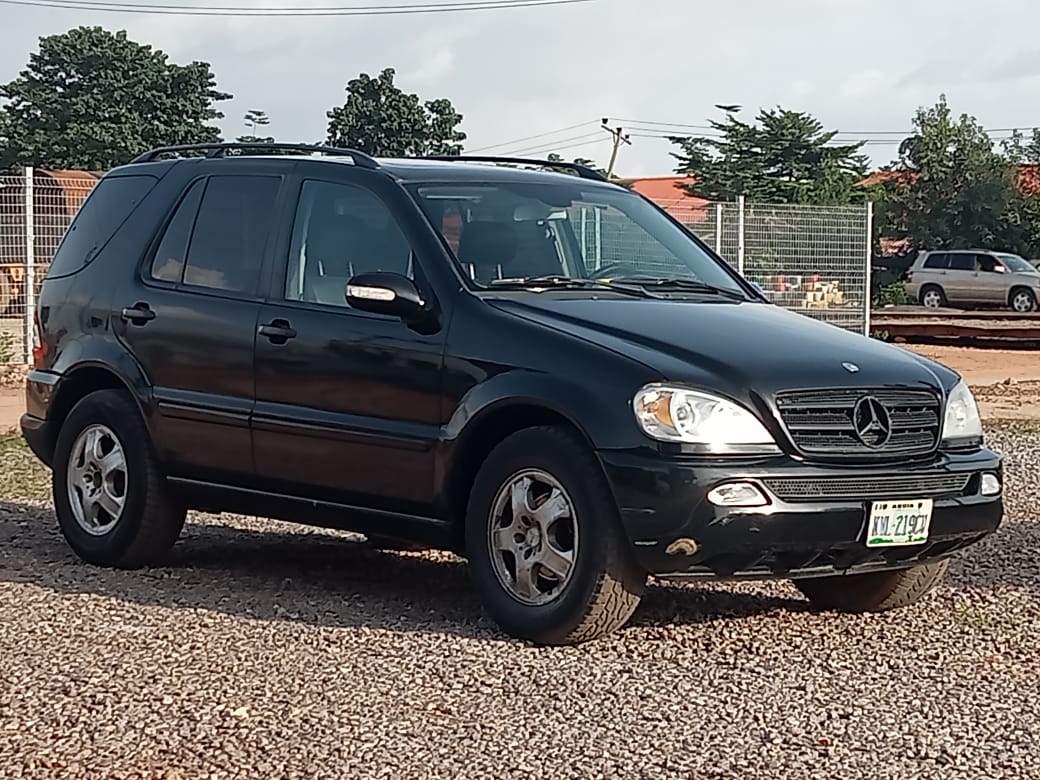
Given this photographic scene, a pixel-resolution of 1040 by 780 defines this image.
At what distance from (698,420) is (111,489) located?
10.4 feet

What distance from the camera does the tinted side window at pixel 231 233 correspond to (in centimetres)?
760

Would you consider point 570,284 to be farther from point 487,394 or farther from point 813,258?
point 813,258

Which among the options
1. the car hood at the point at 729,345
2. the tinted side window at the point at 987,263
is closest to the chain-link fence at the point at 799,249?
the car hood at the point at 729,345

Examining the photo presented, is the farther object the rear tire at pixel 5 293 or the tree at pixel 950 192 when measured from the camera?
the tree at pixel 950 192

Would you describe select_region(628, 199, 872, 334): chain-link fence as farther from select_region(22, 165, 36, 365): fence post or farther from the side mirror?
the side mirror

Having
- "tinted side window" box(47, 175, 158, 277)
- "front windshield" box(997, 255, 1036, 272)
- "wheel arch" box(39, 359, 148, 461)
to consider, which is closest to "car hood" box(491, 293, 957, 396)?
"wheel arch" box(39, 359, 148, 461)

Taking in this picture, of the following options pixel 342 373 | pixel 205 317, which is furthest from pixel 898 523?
pixel 205 317

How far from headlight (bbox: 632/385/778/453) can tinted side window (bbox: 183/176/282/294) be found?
2.21m

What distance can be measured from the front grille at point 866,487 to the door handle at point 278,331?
2.23 m

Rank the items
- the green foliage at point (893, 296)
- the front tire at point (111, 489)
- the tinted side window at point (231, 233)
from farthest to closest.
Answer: the green foliage at point (893, 296), the front tire at point (111, 489), the tinted side window at point (231, 233)

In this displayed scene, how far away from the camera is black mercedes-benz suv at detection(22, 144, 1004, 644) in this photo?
606 cm

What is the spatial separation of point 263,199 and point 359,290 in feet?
3.66

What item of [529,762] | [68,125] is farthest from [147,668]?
[68,125]

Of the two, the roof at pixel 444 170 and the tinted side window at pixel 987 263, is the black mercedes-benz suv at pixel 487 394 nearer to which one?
the roof at pixel 444 170
